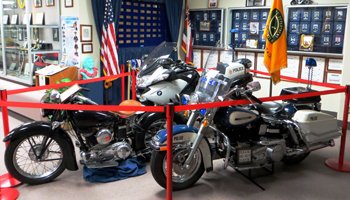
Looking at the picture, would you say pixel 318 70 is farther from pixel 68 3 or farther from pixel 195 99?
pixel 68 3

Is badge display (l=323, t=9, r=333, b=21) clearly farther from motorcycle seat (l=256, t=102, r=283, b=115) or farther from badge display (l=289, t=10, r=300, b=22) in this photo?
motorcycle seat (l=256, t=102, r=283, b=115)

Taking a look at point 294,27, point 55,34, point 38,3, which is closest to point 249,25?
point 294,27

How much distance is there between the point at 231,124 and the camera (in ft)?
10.0

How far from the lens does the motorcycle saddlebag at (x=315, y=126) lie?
337 centimetres

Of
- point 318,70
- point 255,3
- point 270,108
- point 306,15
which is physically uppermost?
point 255,3

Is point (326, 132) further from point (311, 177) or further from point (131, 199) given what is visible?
point (131, 199)

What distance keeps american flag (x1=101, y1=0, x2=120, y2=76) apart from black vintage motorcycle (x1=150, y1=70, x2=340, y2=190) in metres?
2.73

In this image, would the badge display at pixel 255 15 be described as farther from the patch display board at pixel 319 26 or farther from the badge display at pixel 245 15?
the patch display board at pixel 319 26

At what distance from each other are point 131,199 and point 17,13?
4383 mm

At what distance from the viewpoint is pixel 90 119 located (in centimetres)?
321

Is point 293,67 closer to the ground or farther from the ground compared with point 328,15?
closer to the ground

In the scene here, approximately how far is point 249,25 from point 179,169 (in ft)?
12.8

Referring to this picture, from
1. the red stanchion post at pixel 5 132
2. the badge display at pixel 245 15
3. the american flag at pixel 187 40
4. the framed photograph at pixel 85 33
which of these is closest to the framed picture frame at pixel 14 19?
the framed photograph at pixel 85 33

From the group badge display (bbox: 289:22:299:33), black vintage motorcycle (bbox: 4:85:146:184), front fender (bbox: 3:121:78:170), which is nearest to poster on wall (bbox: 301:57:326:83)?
badge display (bbox: 289:22:299:33)
